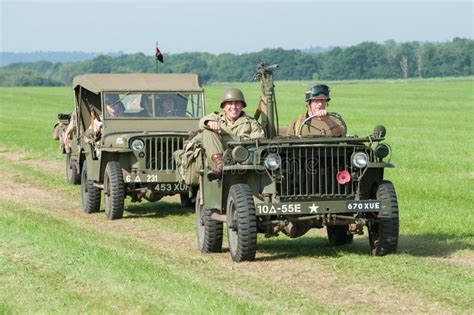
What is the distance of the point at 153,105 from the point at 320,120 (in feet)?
20.6

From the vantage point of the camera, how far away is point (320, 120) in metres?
13.2

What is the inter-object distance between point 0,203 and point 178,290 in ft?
31.7

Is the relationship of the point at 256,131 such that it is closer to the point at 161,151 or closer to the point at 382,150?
the point at 382,150

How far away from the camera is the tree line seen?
495ft

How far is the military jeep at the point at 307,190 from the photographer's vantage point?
12.3 meters

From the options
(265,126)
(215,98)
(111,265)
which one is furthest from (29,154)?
(215,98)

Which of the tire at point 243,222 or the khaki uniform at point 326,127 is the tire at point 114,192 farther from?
the tire at point 243,222

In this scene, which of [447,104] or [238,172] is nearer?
[238,172]

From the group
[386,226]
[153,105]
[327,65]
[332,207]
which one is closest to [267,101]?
[332,207]

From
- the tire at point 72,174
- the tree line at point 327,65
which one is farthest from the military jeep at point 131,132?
the tree line at point 327,65

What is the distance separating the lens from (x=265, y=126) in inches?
560

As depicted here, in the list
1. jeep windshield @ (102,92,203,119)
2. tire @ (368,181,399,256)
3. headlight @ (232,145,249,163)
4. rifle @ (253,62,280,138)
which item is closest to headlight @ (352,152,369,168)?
tire @ (368,181,399,256)

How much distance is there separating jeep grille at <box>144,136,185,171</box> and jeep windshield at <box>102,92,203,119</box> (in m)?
1.46

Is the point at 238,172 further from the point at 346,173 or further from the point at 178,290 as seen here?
the point at 178,290
